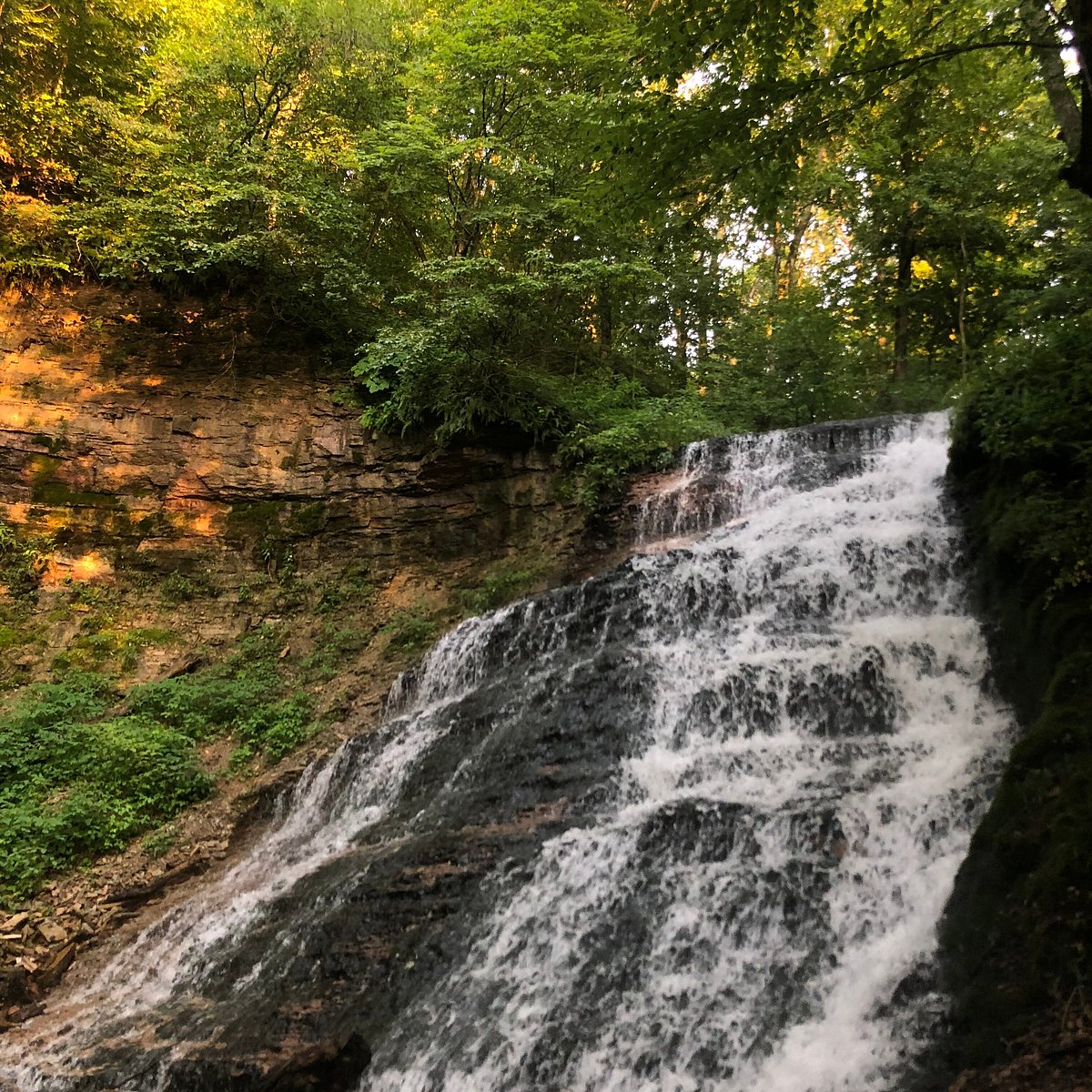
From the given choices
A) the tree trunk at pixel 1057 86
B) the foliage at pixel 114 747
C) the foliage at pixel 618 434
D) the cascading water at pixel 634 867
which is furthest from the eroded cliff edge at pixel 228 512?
the tree trunk at pixel 1057 86

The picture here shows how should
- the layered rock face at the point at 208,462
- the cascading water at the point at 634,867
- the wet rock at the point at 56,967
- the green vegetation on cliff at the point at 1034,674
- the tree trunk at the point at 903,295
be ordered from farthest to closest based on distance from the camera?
the tree trunk at the point at 903,295 < the layered rock face at the point at 208,462 < the wet rock at the point at 56,967 < the cascading water at the point at 634,867 < the green vegetation on cliff at the point at 1034,674

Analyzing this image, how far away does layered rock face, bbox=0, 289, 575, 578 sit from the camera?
12055 millimetres

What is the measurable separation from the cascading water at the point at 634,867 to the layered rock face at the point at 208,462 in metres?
4.33

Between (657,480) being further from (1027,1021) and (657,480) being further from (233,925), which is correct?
(1027,1021)

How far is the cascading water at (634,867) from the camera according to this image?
4.56 metres

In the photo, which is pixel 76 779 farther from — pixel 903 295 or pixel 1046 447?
pixel 903 295

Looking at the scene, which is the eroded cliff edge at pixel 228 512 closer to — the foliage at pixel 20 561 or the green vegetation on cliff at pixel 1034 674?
the foliage at pixel 20 561

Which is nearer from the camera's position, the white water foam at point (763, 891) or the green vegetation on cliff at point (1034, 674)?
the green vegetation on cliff at point (1034, 674)

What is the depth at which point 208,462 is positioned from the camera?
41.4 ft

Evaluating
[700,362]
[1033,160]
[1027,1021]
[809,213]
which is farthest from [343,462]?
[809,213]

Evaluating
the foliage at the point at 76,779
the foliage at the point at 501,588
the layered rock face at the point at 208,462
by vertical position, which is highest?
the layered rock face at the point at 208,462

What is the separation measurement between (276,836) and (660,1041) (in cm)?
558

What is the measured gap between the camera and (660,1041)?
14.7 ft

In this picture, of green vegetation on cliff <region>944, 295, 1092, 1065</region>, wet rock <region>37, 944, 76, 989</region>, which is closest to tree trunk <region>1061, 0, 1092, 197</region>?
green vegetation on cliff <region>944, 295, 1092, 1065</region>
